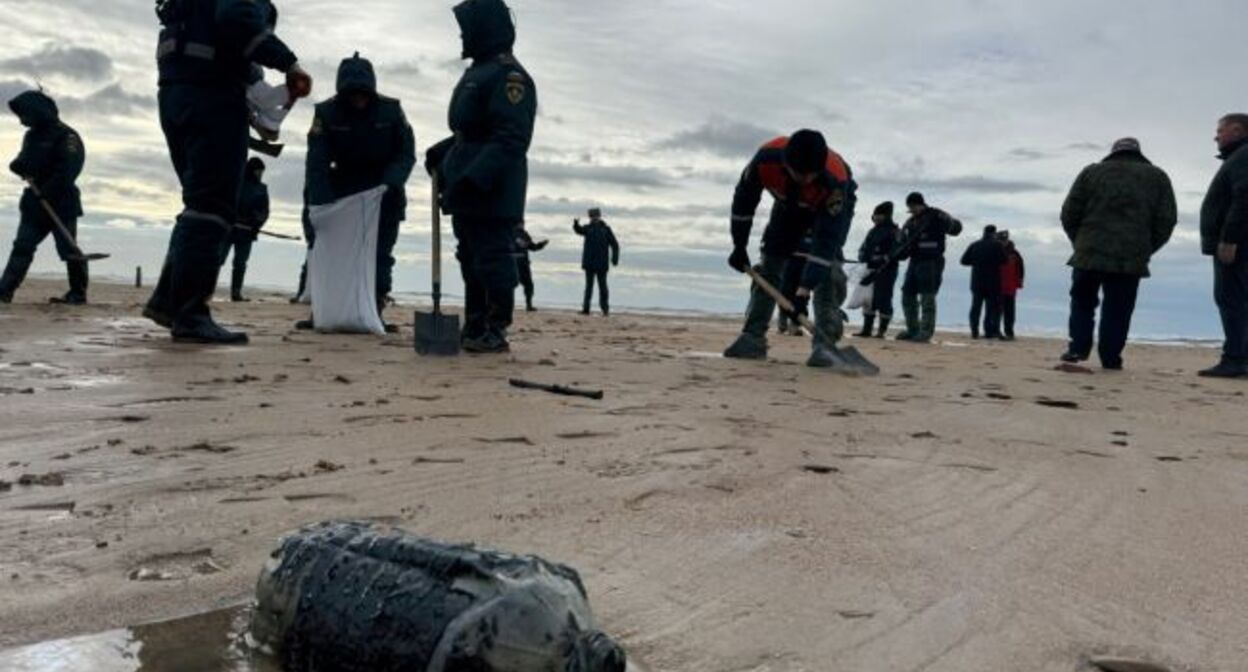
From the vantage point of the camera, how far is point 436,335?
5.95m

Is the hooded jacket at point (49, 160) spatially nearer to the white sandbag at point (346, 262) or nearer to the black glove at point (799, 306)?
the white sandbag at point (346, 262)

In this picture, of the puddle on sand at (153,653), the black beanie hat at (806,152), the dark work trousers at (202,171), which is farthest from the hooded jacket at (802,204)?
the puddle on sand at (153,653)

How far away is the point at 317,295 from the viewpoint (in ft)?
24.5

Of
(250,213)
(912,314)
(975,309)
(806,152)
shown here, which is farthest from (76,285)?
(975,309)

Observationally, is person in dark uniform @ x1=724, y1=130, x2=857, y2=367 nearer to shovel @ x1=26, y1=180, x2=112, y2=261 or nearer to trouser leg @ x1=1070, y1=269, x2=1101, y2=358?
trouser leg @ x1=1070, y1=269, x2=1101, y2=358

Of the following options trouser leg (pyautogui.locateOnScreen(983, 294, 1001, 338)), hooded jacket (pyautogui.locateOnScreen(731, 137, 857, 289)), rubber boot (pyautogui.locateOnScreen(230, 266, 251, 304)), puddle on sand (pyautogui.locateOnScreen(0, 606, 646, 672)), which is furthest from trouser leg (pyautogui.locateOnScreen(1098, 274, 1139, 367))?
rubber boot (pyautogui.locateOnScreen(230, 266, 251, 304))

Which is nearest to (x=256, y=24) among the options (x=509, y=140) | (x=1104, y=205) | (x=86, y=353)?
(x=509, y=140)

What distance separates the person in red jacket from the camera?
1723 cm

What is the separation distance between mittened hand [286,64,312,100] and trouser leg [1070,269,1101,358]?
239 inches

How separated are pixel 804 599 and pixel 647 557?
338 mm

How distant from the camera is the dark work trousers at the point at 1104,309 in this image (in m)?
8.03

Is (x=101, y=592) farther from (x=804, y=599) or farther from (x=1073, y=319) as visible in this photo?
(x=1073, y=319)

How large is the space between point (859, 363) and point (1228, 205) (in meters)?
3.45

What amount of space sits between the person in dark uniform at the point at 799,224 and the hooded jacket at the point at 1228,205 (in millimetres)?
2798
